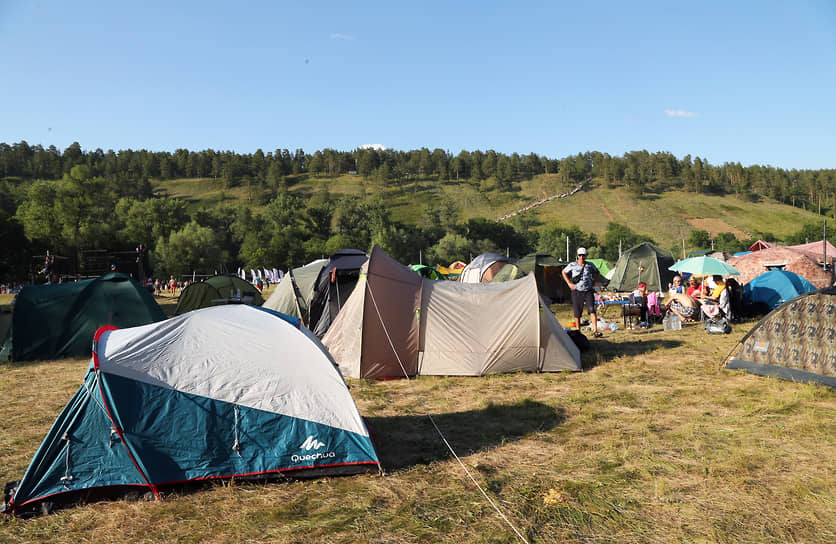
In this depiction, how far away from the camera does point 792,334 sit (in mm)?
8078

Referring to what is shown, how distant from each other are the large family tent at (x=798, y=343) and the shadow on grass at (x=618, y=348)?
2.08m

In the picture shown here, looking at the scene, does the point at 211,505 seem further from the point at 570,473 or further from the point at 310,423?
the point at 570,473

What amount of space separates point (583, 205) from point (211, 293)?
276 ft

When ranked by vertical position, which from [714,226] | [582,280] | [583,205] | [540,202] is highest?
[540,202]

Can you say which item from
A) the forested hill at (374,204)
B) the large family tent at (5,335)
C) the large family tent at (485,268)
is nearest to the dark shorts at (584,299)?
the large family tent at (485,268)

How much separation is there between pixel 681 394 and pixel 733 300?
336 inches

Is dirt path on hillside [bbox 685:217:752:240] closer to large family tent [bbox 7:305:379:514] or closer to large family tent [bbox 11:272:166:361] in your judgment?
large family tent [bbox 11:272:166:361]

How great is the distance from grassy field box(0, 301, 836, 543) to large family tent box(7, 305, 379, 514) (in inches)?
7.5

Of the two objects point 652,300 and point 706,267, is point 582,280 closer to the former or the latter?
point 652,300

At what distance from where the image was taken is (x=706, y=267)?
13.9m

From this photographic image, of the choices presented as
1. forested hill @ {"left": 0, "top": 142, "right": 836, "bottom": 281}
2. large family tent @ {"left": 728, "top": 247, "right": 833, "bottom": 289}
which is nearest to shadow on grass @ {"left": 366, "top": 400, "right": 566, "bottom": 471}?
large family tent @ {"left": 728, "top": 247, "right": 833, "bottom": 289}

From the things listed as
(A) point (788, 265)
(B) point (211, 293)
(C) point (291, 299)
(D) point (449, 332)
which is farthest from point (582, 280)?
(A) point (788, 265)

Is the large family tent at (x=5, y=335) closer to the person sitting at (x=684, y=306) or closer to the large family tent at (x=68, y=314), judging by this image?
the large family tent at (x=68, y=314)

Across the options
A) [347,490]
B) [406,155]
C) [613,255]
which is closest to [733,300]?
[347,490]
